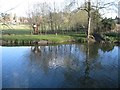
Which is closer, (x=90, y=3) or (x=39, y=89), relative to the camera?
(x=39, y=89)

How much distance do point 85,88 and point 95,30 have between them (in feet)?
136

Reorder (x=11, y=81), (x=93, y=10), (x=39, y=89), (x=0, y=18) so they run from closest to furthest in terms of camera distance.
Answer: (x=0, y=18) < (x=39, y=89) < (x=11, y=81) < (x=93, y=10)

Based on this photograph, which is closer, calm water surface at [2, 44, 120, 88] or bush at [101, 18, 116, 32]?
calm water surface at [2, 44, 120, 88]

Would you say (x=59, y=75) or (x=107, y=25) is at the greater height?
(x=107, y=25)

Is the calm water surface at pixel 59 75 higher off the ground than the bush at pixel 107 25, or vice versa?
the bush at pixel 107 25

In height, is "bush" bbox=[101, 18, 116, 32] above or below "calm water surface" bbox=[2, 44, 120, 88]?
above

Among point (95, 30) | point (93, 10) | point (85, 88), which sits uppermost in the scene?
point (93, 10)

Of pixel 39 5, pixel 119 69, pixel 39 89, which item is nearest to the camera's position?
pixel 39 89

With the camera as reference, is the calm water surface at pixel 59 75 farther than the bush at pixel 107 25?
No

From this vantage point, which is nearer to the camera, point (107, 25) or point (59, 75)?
point (59, 75)

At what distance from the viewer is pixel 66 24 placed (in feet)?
213

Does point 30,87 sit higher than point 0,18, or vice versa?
point 0,18

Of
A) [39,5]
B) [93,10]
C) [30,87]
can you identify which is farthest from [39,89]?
[39,5]

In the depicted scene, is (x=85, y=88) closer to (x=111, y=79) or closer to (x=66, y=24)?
(x=111, y=79)
